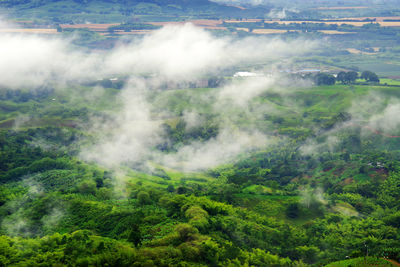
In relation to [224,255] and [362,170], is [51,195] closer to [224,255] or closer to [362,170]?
[224,255]

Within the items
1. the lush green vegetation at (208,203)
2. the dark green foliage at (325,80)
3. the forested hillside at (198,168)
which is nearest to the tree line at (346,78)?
the dark green foliage at (325,80)

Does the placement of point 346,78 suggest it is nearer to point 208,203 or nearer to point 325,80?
point 325,80

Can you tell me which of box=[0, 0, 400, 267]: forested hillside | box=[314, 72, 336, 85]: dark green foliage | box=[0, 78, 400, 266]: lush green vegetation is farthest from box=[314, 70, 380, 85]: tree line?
box=[0, 78, 400, 266]: lush green vegetation

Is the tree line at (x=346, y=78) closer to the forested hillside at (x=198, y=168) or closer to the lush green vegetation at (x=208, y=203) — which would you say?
the forested hillside at (x=198, y=168)

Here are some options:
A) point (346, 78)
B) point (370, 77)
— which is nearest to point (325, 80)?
point (346, 78)

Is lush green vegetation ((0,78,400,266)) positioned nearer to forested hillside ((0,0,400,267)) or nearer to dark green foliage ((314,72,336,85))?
forested hillside ((0,0,400,267))

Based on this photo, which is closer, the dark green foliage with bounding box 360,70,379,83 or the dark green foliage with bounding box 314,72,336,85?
the dark green foliage with bounding box 360,70,379,83

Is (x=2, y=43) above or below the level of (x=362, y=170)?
above

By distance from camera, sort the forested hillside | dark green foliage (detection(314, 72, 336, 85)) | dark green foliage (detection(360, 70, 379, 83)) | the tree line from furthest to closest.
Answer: dark green foliage (detection(314, 72, 336, 85)), the tree line, dark green foliage (detection(360, 70, 379, 83)), the forested hillside

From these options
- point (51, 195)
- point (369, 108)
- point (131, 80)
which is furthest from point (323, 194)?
point (131, 80)

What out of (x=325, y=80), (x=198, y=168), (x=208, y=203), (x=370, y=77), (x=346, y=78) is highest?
(x=370, y=77)

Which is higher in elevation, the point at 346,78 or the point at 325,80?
the point at 346,78
